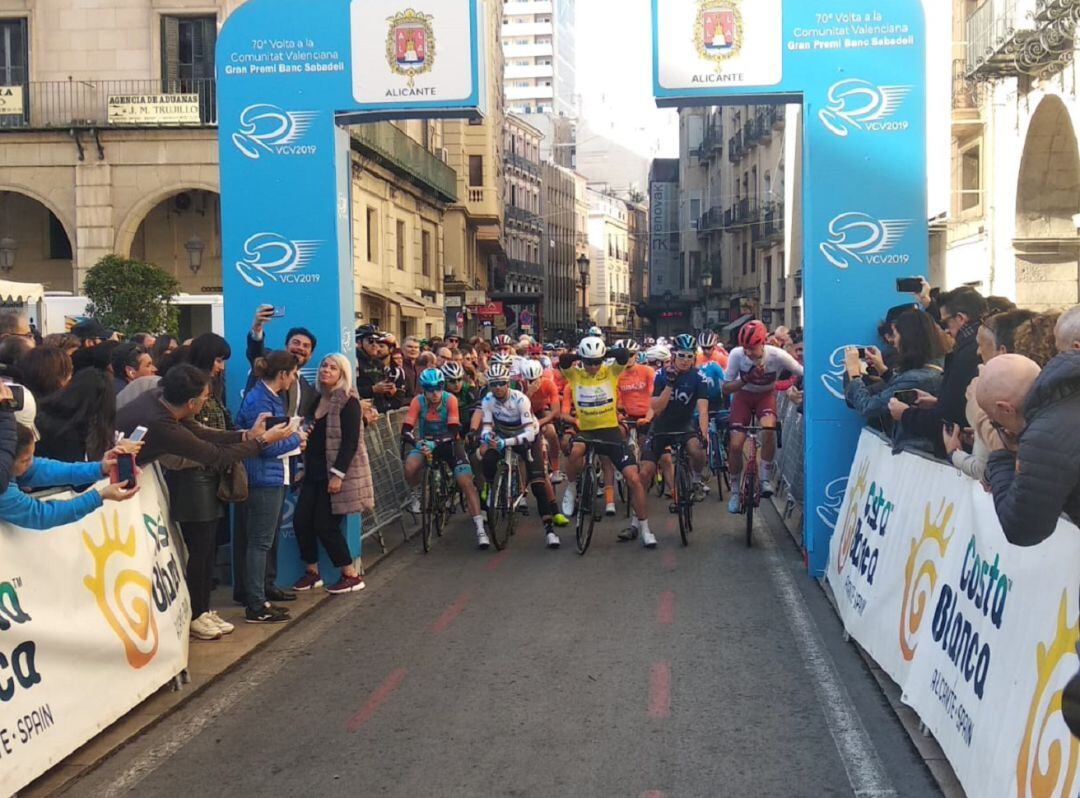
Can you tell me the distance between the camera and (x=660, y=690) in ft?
23.3

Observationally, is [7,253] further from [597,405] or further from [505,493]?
[597,405]

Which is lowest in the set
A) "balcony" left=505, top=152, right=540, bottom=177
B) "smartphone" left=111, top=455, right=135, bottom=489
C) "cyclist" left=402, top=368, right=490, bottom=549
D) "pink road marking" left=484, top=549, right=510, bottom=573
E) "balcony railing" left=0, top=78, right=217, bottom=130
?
"pink road marking" left=484, top=549, right=510, bottom=573

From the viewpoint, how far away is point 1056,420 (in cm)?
427

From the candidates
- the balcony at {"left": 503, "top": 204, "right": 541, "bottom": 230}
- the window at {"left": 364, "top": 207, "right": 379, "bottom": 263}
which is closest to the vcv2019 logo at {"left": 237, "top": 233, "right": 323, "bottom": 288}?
the window at {"left": 364, "top": 207, "right": 379, "bottom": 263}

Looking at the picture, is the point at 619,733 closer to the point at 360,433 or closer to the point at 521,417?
the point at 360,433

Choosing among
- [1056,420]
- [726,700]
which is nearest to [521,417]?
[726,700]

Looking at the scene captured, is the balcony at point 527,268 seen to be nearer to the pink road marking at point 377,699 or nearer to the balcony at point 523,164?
the balcony at point 523,164

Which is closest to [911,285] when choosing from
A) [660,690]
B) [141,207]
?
[660,690]

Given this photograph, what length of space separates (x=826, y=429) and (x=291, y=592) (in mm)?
4617

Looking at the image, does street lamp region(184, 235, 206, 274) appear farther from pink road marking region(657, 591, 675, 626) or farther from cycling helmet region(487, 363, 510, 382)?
pink road marking region(657, 591, 675, 626)

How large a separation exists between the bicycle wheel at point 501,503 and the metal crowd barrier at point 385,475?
3.54 ft

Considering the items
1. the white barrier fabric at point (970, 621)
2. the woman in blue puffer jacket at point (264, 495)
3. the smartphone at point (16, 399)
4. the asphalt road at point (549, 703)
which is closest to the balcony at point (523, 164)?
the woman in blue puffer jacket at point (264, 495)

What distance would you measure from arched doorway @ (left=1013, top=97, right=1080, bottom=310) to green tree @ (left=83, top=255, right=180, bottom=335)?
15122mm

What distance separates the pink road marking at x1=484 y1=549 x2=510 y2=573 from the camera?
11.2m
